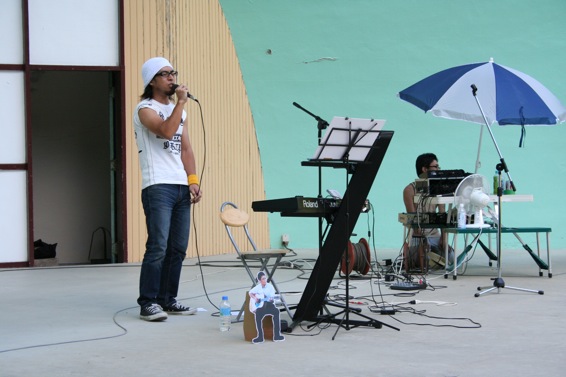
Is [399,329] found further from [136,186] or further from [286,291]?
[136,186]

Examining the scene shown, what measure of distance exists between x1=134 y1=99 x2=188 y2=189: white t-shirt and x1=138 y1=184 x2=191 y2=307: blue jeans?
6 centimetres

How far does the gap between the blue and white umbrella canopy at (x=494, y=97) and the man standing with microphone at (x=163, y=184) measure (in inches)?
139

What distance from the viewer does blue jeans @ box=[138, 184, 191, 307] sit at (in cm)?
548

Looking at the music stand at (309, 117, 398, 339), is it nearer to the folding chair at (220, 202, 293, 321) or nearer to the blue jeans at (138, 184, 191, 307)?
the folding chair at (220, 202, 293, 321)

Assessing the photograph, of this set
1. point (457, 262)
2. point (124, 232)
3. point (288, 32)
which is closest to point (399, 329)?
point (457, 262)

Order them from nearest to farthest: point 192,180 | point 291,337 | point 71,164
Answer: point 291,337
point 192,180
point 71,164

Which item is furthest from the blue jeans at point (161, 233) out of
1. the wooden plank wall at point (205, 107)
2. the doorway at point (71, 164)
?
the doorway at point (71, 164)

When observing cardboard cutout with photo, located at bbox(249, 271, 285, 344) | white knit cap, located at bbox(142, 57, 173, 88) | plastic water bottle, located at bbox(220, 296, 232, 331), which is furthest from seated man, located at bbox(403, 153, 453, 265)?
cardboard cutout with photo, located at bbox(249, 271, 285, 344)

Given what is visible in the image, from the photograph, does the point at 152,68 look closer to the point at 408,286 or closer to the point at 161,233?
the point at 161,233

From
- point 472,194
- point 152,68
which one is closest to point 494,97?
point 472,194

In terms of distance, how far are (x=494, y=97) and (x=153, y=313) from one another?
451cm

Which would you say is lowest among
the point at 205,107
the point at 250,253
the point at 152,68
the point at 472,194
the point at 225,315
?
the point at 225,315

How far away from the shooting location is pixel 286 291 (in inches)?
275

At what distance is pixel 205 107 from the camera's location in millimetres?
10617
